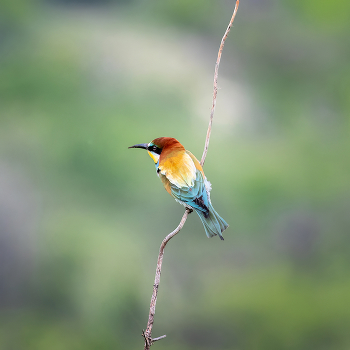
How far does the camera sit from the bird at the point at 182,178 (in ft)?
3.60

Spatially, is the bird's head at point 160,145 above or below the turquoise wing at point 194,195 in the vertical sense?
above

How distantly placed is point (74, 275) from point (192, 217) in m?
0.73

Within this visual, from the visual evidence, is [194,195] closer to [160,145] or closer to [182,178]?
[182,178]

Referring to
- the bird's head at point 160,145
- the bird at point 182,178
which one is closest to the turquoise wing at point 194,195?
the bird at point 182,178

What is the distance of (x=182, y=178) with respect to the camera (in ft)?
3.69

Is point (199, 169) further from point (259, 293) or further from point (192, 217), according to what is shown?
point (259, 293)

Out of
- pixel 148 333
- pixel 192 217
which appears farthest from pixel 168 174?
pixel 192 217

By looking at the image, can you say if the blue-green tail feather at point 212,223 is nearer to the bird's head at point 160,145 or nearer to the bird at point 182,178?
the bird at point 182,178

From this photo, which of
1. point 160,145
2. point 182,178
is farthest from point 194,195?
point 160,145

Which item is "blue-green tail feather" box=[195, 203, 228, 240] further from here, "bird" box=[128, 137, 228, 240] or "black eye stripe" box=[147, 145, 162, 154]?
"black eye stripe" box=[147, 145, 162, 154]

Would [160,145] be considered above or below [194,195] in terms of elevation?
above

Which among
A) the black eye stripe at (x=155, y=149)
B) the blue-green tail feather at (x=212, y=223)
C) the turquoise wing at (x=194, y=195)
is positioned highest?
the black eye stripe at (x=155, y=149)

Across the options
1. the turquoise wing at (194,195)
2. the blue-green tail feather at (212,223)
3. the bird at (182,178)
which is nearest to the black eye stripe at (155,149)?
the bird at (182,178)

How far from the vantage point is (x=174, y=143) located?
1.09m
